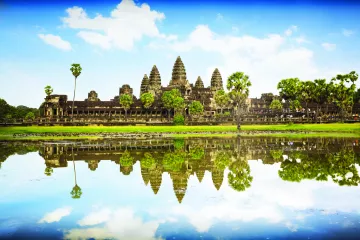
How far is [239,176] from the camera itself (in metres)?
20.2

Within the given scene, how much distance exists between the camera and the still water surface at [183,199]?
38.1ft

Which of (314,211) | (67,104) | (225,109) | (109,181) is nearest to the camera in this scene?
(314,211)

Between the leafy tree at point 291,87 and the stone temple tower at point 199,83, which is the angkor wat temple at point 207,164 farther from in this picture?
the stone temple tower at point 199,83

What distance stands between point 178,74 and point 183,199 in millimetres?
92837

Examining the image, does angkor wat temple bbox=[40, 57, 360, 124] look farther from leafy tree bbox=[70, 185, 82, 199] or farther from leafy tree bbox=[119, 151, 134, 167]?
leafy tree bbox=[70, 185, 82, 199]

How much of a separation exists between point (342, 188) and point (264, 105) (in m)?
103

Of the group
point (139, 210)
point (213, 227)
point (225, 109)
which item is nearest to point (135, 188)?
point (139, 210)

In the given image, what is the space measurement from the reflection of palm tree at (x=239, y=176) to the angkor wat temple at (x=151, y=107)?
155 feet

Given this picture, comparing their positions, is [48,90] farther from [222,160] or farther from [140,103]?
[222,160]

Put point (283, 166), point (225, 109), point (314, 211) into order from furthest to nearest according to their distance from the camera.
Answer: point (225, 109)
point (283, 166)
point (314, 211)

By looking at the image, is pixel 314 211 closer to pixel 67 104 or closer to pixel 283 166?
pixel 283 166

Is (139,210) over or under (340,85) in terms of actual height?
under

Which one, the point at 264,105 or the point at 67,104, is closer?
the point at 67,104

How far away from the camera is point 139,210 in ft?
45.3
